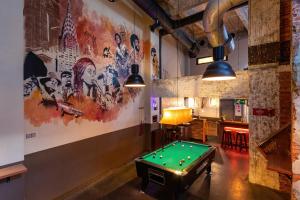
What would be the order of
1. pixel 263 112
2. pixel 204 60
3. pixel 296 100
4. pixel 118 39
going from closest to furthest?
pixel 296 100 < pixel 263 112 < pixel 118 39 < pixel 204 60

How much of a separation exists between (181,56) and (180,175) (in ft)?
22.4

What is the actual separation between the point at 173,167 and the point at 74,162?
7.37ft

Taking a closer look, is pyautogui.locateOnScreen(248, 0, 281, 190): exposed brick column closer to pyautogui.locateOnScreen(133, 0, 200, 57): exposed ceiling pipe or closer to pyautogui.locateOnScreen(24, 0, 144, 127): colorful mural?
pyautogui.locateOnScreen(133, 0, 200, 57): exposed ceiling pipe

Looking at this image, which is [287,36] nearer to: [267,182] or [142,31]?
[267,182]

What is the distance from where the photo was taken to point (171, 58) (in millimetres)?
7887

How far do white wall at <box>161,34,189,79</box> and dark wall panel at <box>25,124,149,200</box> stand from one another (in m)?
3.29

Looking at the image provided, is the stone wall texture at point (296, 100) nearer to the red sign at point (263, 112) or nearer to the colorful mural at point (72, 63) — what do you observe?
the red sign at point (263, 112)

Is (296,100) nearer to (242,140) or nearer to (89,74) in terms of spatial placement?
(89,74)

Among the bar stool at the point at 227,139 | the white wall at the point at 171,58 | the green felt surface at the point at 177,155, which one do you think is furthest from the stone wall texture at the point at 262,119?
the white wall at the point at 171,58

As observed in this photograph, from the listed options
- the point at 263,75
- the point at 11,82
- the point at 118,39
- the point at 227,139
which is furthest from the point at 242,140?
the point at 11,82

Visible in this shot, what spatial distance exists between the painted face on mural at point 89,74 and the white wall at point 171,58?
356 cm

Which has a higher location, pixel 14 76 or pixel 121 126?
pixel 14 76

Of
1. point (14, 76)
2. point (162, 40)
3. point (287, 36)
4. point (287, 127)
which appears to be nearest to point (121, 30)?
point (162, 40)

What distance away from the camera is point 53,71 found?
3.45 metres
